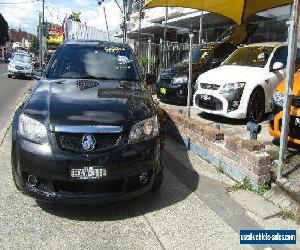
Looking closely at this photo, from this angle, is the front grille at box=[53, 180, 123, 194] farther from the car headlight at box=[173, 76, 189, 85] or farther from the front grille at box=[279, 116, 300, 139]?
the car headlight at box=[173, 76, 189, 85]

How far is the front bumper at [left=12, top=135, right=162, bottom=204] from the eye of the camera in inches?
161

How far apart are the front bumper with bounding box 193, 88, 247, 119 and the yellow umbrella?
3891 mm

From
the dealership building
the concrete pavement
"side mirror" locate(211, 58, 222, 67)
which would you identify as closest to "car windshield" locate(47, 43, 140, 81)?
the concrete pavement

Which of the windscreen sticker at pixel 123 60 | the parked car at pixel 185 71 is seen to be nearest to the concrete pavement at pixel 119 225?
the windscreen sticker at pixel 123 60

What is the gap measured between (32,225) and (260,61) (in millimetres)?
6598

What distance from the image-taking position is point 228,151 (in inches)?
222

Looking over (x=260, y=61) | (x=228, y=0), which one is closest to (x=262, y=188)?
(x=260, y=61)

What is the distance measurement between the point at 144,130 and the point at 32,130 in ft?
3.64

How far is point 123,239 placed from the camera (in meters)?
3.96

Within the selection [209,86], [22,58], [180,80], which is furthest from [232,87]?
[22,58]

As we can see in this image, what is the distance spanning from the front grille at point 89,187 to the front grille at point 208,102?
4.76m

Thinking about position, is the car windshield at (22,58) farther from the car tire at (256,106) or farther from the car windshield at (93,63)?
the car windshield at (93,63)

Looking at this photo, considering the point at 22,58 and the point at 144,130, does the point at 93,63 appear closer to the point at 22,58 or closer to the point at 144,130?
the point at 144,130

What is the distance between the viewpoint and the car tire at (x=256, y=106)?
8595 millimetres
